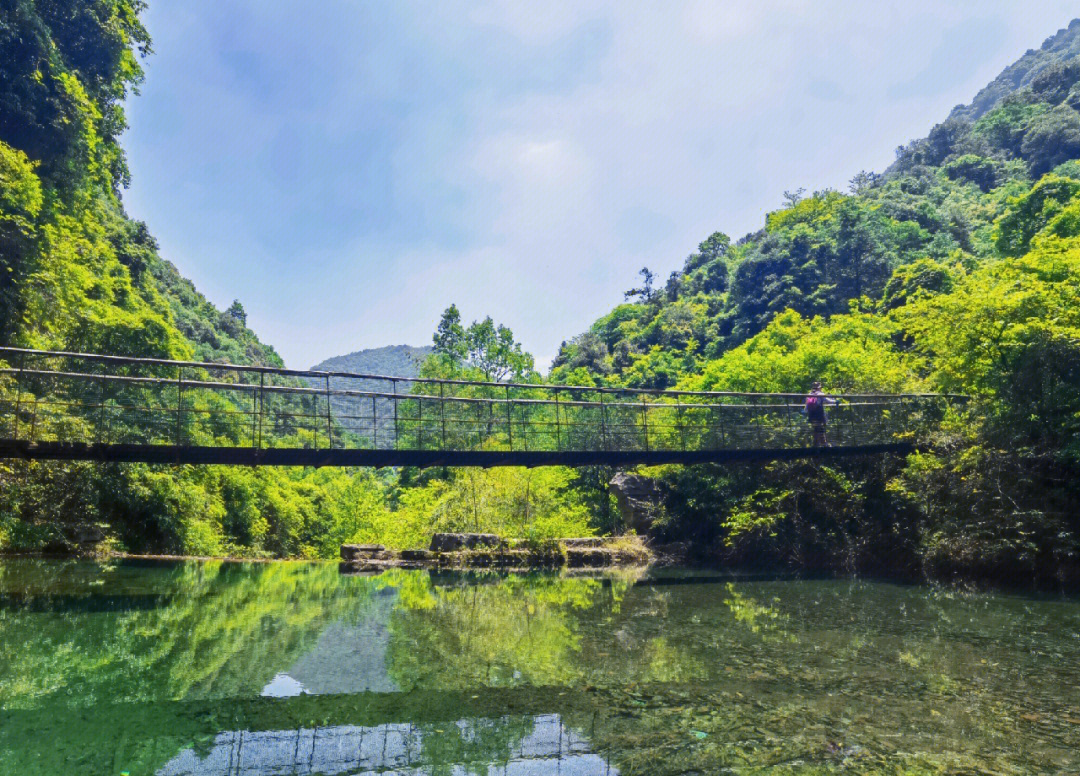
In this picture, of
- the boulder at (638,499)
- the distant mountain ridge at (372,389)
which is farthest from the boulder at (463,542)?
the boulder at (638,499)

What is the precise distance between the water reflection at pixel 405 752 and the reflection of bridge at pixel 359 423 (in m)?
5.26

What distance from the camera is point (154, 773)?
3529mm

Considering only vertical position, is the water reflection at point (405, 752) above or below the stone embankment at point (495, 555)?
above

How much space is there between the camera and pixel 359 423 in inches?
504

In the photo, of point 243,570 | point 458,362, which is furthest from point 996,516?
point 458,362

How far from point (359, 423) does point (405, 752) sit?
931 cm

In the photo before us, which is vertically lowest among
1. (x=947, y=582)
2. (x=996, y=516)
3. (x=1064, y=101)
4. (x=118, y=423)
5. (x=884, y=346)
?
(x=947, y=582)

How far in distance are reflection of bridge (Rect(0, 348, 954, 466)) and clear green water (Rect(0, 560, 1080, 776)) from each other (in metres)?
2.22

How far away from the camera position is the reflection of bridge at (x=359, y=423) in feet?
32.3

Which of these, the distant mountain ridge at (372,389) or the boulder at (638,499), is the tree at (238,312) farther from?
the boulder at (638,499)

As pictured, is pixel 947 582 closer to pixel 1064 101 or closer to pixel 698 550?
pixel 698 550

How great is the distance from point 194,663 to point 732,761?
4.67 meters

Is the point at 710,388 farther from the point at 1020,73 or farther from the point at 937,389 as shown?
the point at 1020,73

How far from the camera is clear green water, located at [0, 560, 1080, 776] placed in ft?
12.7
